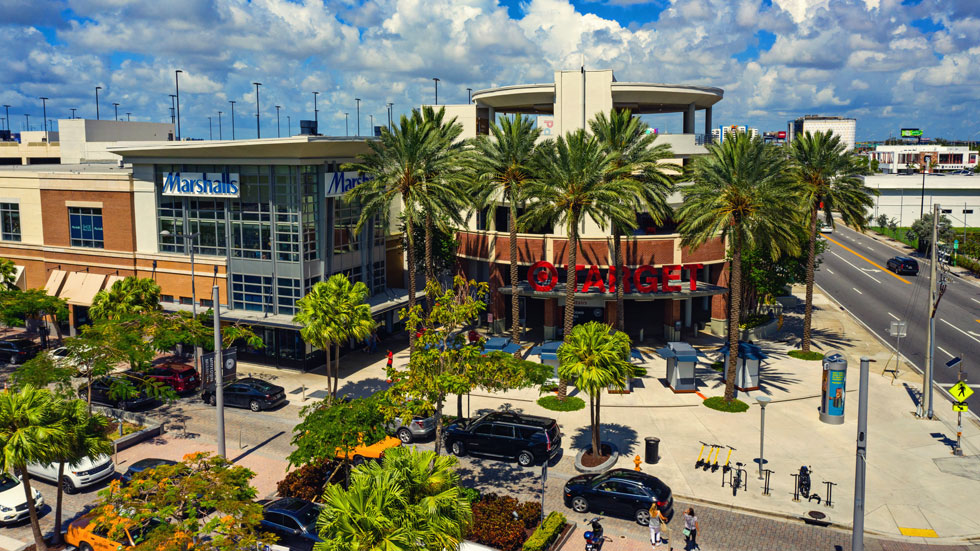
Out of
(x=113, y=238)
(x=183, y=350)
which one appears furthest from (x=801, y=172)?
(x=113, y=238)

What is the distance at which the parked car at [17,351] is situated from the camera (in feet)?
161

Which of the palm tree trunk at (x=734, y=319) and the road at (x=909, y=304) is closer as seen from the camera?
the palm tree trunk at (x=734, y=319)

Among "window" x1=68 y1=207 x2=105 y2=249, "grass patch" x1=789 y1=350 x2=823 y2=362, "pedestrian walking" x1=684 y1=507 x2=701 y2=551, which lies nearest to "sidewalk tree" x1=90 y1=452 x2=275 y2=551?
"pedestrian walking" x1=684 y1=507 x2=701 y2=551

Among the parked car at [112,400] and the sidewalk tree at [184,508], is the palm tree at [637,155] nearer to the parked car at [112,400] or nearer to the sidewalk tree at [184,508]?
the parked car at [112,400]

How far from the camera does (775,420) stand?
125 ft

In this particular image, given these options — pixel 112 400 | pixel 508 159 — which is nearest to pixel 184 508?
pixel 112 400

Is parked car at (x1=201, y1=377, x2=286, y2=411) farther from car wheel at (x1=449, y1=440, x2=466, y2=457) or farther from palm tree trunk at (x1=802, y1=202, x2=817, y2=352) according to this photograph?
palm tree trunk at (x1=802, y1=202, x2=817, y2=352)

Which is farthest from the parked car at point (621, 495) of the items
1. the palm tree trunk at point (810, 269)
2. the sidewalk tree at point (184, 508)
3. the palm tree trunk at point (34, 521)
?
the palm tree trunk at point (810, 269)

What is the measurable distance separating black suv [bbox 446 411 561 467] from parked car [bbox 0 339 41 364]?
33.0 m

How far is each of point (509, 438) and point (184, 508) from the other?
15238mm

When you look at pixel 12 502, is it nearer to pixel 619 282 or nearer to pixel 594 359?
pixel 594 359

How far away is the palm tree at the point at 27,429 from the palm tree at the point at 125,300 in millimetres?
20623

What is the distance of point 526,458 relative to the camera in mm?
32531

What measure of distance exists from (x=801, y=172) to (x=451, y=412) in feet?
91.6
